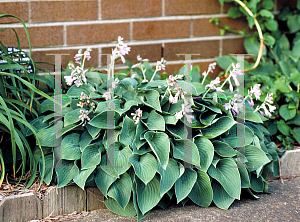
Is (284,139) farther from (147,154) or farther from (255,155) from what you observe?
(147,154)

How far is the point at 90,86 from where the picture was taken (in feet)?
6.55

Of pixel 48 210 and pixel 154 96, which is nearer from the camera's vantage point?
pixel 48 210

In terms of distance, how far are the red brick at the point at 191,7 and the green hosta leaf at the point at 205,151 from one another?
1.26 meters

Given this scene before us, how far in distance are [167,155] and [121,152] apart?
0.74 ft

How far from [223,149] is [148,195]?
0.47 meters

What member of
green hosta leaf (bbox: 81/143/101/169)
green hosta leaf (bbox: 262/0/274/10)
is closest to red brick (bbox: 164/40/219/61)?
green hosta leaf (bbox: 262/0/274/10)

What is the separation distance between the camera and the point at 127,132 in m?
1.73

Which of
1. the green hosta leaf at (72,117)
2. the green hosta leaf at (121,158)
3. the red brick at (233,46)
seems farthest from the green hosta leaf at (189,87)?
the red brick at (233,46)

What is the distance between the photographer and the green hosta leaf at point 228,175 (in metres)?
1.72

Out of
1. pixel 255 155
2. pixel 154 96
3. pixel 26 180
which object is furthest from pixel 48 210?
pixel 255 155

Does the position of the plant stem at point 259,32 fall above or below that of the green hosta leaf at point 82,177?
above

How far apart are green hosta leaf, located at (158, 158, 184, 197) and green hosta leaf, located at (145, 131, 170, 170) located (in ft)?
0.18

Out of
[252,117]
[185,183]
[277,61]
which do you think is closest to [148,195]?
[185,183]

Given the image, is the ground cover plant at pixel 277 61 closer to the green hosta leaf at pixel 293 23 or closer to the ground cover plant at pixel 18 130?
the green hosta leaf at pixel 293 23
